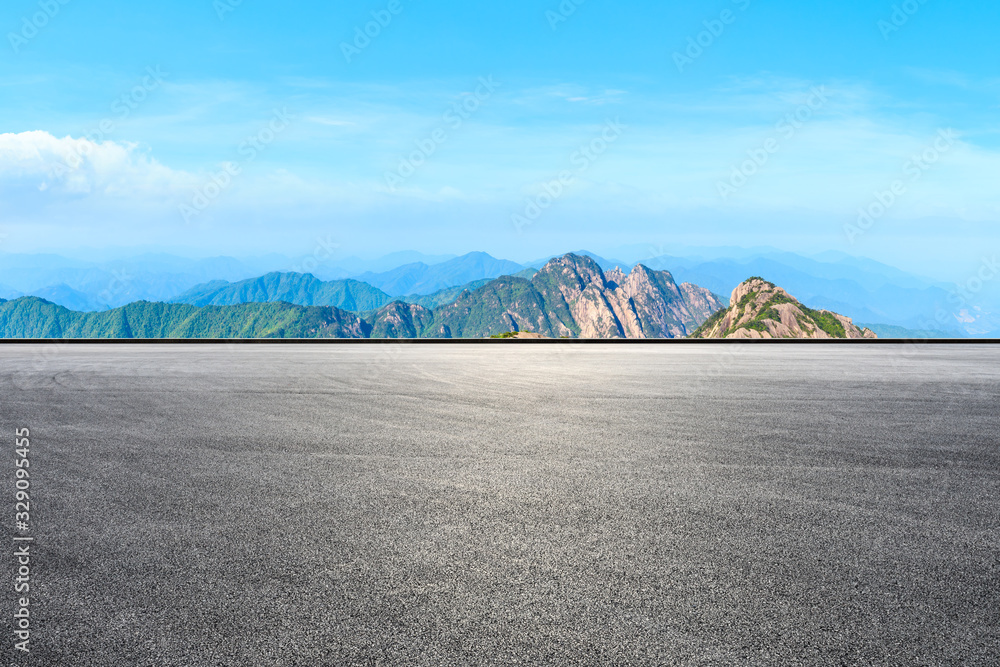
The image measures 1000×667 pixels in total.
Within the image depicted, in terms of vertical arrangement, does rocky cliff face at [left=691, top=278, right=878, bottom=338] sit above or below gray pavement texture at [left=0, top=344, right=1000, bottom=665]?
above

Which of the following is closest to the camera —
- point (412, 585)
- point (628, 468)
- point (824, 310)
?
point (412, 585)

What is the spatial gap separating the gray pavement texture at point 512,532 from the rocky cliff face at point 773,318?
108415 millimetres

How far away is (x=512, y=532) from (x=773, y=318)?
129 meters

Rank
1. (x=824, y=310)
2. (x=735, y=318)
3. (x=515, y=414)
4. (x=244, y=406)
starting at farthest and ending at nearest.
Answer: (x=735, y=318), (x=824, y=310), (x=244, y=406), (x=515, y=414)

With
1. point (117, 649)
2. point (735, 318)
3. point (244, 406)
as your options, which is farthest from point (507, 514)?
A: point (735, 318)

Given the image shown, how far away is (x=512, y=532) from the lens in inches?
209

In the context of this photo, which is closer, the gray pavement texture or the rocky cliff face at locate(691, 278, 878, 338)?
the gray pavement texture

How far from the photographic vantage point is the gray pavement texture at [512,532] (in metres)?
3.70

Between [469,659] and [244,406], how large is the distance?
372 inches

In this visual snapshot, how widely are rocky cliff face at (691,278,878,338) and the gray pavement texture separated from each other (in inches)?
4268

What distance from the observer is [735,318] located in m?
140

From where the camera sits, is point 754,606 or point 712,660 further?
point 754,606

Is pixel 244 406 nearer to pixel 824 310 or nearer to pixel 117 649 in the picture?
pixel 117 649

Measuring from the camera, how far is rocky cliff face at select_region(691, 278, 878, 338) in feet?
393
